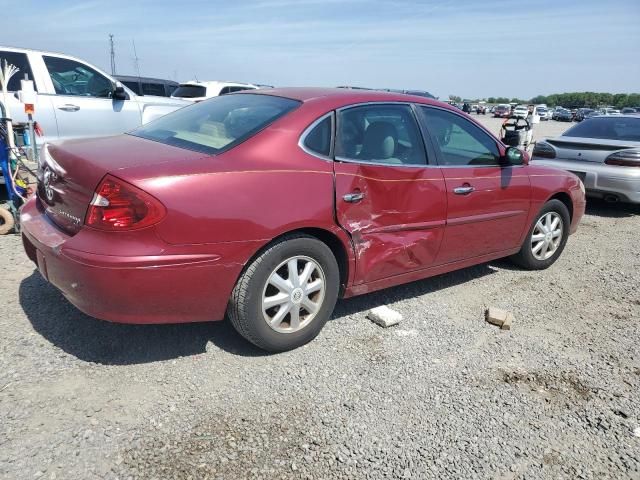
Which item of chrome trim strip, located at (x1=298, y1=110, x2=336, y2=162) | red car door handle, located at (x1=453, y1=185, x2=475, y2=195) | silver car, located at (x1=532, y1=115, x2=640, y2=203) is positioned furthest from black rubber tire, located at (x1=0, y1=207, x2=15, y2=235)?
silver car, located at (x1=532, y1=115, x2=640, y2=203)

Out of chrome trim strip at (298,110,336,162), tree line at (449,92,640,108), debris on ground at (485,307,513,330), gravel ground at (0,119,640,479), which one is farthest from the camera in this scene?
tree line at (449,92,640,108)

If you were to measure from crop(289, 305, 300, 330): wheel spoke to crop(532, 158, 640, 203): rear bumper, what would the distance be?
19.4 ft

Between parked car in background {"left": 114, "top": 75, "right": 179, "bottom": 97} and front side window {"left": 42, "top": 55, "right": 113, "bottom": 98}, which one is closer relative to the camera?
front side window {"left": 42, "top": 55, "right": 113, "bottom": 98}

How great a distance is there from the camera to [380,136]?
349 centimetres

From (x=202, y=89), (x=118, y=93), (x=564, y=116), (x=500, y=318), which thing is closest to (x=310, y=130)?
(x=500, y=318)

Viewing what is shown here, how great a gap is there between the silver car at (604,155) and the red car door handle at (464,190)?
433 centimetres

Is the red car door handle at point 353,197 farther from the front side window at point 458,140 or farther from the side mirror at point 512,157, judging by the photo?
the side mirror at point 512,157

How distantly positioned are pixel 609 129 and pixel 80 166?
26.5 ft

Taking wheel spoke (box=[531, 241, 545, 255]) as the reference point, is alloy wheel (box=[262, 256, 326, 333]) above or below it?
above

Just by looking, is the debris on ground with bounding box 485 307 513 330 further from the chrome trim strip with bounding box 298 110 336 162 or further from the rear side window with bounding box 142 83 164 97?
the rear side window with bounding box 142 83 164 97

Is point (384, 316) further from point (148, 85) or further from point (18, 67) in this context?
point (148, 85)

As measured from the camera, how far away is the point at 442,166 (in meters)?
3.76

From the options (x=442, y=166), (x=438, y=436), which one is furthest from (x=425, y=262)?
(x=438, y=436)

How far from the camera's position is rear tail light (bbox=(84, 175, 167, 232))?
8.13 feet
